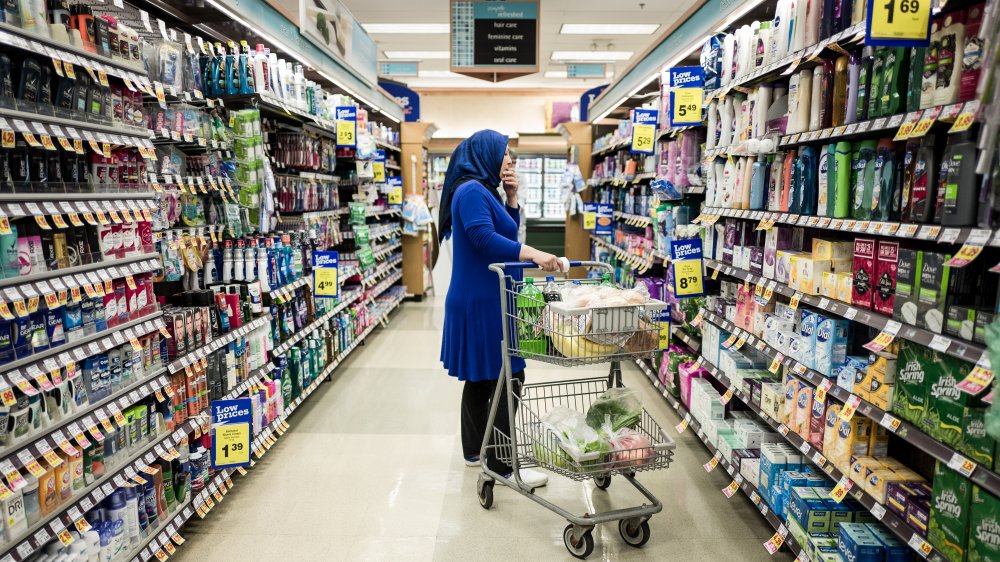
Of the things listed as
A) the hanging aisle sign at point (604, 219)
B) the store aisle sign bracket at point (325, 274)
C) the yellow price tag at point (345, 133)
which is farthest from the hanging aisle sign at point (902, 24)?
the hanging aisle sign at point (604, 219)

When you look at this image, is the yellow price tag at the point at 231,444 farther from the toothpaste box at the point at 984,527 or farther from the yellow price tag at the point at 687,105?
the yellow price tag at the point at 687,105

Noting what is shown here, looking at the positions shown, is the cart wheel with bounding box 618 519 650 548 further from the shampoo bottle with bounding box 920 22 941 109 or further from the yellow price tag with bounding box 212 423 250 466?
the shampoo bottle with bounding box 920 22 941 109

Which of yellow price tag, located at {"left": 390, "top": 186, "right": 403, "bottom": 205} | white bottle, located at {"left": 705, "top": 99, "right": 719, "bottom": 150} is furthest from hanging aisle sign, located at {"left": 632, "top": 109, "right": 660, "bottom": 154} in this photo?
yellow price tag, located at {"left": 390, "top": 186, "right": 403, "bottom": 205}

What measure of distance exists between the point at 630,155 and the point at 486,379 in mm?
4552

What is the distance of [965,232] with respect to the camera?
1.87 m

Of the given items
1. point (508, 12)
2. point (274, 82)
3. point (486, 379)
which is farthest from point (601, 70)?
point (486, 379)

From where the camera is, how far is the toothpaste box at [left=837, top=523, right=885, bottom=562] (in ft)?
7.55

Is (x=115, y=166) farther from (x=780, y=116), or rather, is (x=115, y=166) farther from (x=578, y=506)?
(x=780, y=116)

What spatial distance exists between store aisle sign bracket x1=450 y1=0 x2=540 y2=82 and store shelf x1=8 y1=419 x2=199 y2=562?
5.87m

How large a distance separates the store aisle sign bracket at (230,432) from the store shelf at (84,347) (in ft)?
1.93

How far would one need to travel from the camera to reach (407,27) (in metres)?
10.3

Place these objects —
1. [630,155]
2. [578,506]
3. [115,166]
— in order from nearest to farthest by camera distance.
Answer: [115,166]
[578,506]
[630,155]

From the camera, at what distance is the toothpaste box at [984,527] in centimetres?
178

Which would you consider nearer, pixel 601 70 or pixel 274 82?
pixel 274 82
